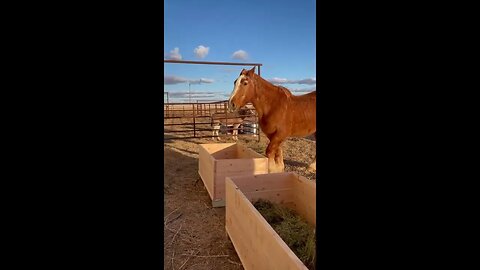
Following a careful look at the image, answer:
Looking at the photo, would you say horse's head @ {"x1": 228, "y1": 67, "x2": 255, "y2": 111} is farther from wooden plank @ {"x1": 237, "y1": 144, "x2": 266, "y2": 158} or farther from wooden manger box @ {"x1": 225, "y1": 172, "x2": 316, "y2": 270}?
wooden manger box @ {"x1": 225, "y1": 172, "x2": 316, "y2": 270}

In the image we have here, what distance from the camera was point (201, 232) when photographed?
2449 millimetres

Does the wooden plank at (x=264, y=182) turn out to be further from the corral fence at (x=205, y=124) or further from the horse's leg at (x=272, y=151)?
the corral fence at (x=205, y=124)

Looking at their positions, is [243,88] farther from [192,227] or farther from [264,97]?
[192,227]

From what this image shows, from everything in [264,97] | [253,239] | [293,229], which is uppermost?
[264,97]

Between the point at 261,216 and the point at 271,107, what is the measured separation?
222cm

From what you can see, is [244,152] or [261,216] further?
[244,152]

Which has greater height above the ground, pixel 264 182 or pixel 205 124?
pixel 205 124

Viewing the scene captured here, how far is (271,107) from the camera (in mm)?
3631

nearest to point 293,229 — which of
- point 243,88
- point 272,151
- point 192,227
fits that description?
point 192,227

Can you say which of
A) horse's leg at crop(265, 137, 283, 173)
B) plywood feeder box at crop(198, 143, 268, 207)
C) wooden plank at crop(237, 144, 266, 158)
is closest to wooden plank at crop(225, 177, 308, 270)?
plywood feeder box at crop(198, 143, 268, 207)

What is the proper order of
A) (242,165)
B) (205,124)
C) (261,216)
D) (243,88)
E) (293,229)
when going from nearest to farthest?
(261,216)
(293,229)
(242,165)
(243,88)
(205,124)
